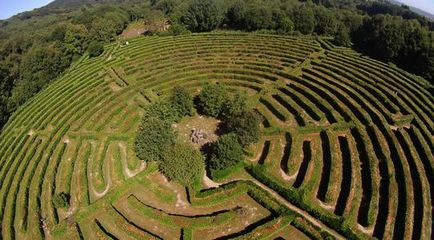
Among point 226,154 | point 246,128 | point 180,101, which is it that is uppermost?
point 246,128

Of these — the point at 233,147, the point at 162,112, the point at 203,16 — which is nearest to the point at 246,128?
the point at 233,147

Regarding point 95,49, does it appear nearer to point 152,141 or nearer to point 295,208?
point 152,141

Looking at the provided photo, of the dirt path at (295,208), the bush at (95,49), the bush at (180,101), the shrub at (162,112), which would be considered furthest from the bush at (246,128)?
the bush at (95,49)

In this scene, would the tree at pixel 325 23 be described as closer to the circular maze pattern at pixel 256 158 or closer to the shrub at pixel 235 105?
the circular maze pattern at pixel 256 158

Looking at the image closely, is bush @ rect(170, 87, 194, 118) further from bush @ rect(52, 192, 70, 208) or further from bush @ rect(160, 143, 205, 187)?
bush @ rect(52, 192, 70, 208)

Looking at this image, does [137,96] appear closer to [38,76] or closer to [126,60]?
[126,60]

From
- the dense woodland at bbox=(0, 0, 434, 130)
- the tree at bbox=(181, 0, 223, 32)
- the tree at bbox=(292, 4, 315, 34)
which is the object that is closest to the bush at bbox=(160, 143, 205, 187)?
the dense woodland at bbox=(0, 0, 434, 130)
